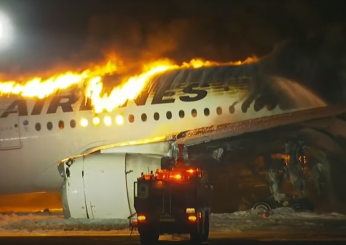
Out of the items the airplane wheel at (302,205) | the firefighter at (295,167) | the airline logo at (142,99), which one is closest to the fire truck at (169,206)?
the firefighter at (295,167)

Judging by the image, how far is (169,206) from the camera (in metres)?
13.3

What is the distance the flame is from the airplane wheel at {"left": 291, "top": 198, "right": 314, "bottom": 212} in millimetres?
3996

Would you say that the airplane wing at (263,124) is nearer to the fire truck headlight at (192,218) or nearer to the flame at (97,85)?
the flame at (97,85)

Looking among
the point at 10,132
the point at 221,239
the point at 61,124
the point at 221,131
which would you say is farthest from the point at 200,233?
the point at 10,132

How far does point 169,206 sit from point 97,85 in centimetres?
654

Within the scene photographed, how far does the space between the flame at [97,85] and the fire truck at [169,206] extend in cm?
553

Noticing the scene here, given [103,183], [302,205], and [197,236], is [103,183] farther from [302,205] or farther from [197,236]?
[302,205]

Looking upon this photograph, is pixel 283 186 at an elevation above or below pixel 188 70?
below

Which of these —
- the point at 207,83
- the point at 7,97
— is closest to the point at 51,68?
the point at 7,97

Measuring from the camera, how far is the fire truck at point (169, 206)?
13.2m

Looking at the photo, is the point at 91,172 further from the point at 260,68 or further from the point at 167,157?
the point at 260,68

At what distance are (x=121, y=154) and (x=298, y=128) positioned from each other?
4258mm

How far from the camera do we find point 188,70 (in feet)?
63.1

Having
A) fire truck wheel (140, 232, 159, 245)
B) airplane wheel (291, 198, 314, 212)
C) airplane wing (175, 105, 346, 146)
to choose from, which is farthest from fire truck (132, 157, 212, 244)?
airplane wheel (291, 198, 314, 212)
